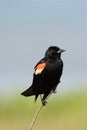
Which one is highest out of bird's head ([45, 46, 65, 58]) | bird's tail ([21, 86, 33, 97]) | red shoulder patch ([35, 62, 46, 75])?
bird's head ([45, 46, 65, 58])

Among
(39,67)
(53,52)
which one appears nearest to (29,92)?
(39,67)

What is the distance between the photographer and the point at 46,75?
619cm

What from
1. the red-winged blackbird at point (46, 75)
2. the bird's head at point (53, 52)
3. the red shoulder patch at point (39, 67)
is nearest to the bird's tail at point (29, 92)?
the red-winged blackbird at point (46, 75)

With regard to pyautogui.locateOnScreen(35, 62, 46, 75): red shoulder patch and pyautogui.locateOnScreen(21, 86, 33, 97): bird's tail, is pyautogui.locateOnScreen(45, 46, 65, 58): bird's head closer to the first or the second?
pyautogui.locateOnScreen(35, 62, 46, 75): red shoulder patch

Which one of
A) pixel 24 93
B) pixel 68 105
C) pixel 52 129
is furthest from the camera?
pixel 68 105

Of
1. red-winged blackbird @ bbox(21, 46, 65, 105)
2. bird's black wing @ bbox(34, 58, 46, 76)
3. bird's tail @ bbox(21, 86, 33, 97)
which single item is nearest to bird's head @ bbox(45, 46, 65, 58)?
red-winged blackbird @ bbox(21, 46, 65, 105)

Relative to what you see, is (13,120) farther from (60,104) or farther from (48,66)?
(48,66)

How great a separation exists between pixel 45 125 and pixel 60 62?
6.79m

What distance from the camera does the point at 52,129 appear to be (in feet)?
39.7

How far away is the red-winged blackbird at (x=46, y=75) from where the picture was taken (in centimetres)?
602

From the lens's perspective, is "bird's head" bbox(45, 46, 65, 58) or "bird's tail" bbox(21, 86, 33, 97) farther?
"bird's head" bbox(45, 46, 65, 58)

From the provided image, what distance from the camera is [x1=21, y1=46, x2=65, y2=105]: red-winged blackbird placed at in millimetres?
6020

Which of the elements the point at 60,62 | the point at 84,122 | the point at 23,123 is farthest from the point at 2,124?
the point at 60,62

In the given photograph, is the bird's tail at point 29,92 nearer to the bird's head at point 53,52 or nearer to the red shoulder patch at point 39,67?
the red shoulder patch at point 39,67
